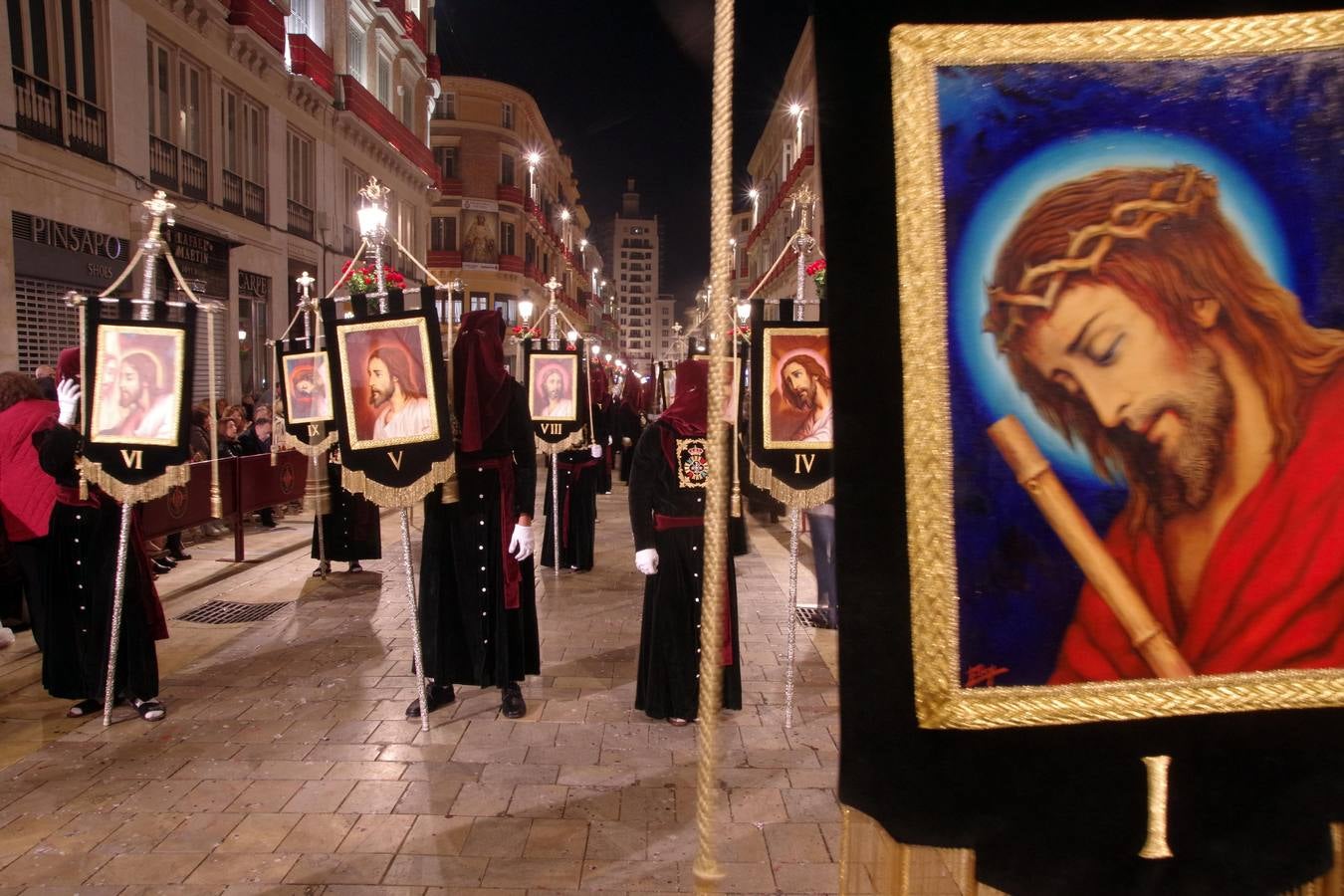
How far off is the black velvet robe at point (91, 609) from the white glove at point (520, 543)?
238cm

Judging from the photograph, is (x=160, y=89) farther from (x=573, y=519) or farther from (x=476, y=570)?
(x=476, y=570)

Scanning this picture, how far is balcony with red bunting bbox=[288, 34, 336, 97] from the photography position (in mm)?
18766

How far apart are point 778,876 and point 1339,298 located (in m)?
2.89

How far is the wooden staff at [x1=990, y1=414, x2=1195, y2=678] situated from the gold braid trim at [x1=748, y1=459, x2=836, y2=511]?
134 inches

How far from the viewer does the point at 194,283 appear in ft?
49.2

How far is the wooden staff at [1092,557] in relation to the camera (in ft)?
5.33

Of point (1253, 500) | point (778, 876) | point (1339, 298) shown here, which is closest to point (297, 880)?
point (778, 876)

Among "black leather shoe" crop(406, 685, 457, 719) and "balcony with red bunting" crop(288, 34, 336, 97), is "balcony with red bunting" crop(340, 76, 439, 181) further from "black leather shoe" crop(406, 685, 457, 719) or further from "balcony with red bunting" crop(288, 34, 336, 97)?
"black leather shoe" crop(406, 685, 457, 719)

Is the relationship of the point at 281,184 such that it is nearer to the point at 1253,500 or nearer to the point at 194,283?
the point at 194,283

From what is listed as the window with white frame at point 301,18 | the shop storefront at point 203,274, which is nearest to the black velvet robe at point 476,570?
the shop storefront at point 203,274

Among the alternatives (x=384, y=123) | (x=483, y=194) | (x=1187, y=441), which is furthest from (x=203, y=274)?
(x=483, y=194)

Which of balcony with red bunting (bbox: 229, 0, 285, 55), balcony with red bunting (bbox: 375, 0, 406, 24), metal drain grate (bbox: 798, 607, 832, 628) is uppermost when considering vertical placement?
balcony with red bunting (bbox: 375, 0, 406, 24)

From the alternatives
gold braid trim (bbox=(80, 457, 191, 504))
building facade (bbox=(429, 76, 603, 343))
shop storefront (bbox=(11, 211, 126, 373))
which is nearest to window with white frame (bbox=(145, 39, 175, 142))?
shop storefront (bbox=(11, 211, 126, 373))
